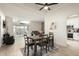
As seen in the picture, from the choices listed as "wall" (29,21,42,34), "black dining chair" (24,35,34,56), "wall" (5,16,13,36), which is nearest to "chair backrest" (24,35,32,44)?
"black dining chair" (24,35,34,56)

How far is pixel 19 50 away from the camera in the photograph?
2.50 metres

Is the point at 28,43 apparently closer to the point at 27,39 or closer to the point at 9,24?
the point at 27,39

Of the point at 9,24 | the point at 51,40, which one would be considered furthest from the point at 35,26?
the point at 9,24

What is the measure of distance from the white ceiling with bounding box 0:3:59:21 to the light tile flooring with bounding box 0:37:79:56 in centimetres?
60

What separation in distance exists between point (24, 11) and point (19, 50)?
0.99m

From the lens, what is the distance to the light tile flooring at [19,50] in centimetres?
236

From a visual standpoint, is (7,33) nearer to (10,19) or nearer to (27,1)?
(10,19)

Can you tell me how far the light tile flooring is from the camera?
92.8 inches

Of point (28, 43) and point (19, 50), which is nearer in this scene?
point (19, 50)

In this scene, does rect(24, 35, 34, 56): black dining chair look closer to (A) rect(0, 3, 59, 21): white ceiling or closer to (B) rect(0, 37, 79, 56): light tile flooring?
(B) rect(0, 37, 79, 56): light tile flooring

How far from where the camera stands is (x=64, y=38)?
2547 mm

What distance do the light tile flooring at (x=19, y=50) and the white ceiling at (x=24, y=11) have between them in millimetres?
597

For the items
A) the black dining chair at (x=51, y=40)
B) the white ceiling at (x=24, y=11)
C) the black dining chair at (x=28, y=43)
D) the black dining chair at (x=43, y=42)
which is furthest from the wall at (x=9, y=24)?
the black dining chair at (x=51, y=40)

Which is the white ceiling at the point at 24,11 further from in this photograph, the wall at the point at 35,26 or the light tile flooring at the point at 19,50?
the light tile flooring at the point at 19,50
